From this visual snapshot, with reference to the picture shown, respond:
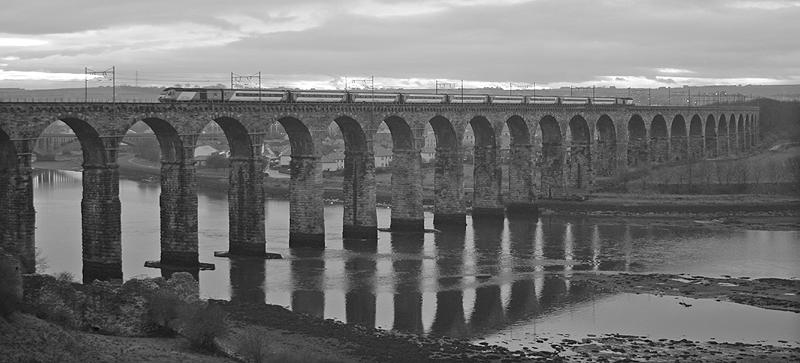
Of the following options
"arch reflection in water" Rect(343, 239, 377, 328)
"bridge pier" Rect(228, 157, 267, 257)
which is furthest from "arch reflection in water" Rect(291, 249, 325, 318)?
"bridge pier" Rect(228, 157, 267, 257)

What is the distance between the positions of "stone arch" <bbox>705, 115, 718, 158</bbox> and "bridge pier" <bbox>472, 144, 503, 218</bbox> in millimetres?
63625

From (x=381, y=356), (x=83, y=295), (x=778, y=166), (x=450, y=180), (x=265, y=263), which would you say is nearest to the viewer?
(x=83, y=295)

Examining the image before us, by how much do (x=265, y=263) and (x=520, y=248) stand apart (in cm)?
1885

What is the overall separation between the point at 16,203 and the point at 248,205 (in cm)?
1576

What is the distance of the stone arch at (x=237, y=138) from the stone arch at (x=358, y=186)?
9778mm

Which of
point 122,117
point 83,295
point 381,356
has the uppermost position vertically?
point 122,117

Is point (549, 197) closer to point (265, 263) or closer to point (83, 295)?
point (265, 263)

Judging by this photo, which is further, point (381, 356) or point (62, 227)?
point (62, 227)

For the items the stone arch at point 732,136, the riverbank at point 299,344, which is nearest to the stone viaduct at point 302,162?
the riverbank at point 299,344

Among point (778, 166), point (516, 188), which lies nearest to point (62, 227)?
point (516, 188)

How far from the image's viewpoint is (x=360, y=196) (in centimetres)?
7525

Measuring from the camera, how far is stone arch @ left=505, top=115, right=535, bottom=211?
94812 millimetres

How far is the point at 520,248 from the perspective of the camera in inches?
2923

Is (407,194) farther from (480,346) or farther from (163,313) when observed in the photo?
(163,313)
